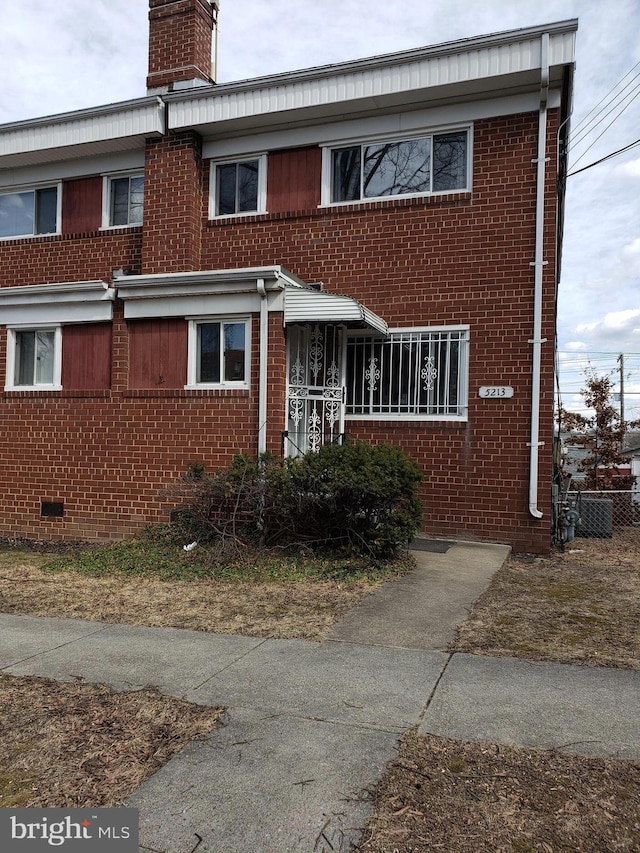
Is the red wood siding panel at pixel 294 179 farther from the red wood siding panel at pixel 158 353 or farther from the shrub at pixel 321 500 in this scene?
the shrub at pixel 321 500

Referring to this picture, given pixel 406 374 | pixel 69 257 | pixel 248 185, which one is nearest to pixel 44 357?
pixel 69 257

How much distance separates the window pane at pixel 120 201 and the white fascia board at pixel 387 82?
1598 millimetres

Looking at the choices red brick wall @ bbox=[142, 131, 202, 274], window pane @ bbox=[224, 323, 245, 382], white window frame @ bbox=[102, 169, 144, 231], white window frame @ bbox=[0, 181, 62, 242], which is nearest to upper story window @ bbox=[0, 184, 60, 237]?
white window frame @ bbox=[0, 181, 62, 242]

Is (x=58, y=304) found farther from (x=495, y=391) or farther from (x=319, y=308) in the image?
(x=495, y=391)

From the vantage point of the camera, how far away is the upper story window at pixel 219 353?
32.0 feet

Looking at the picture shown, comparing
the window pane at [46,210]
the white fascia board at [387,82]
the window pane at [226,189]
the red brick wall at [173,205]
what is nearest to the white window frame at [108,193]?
the red brick wall at [173,205]

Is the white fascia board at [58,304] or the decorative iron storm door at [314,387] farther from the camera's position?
the white fascia board at [58,304]

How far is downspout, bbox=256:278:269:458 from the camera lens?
30.6 feet

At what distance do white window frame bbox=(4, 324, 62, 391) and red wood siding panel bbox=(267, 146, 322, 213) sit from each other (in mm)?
3921

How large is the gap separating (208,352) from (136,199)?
3926 millimetres

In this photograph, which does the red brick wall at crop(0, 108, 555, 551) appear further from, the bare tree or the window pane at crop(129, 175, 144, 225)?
the bare tree

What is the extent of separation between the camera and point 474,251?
994cm

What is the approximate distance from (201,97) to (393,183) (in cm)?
339

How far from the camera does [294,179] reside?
11.0 m
